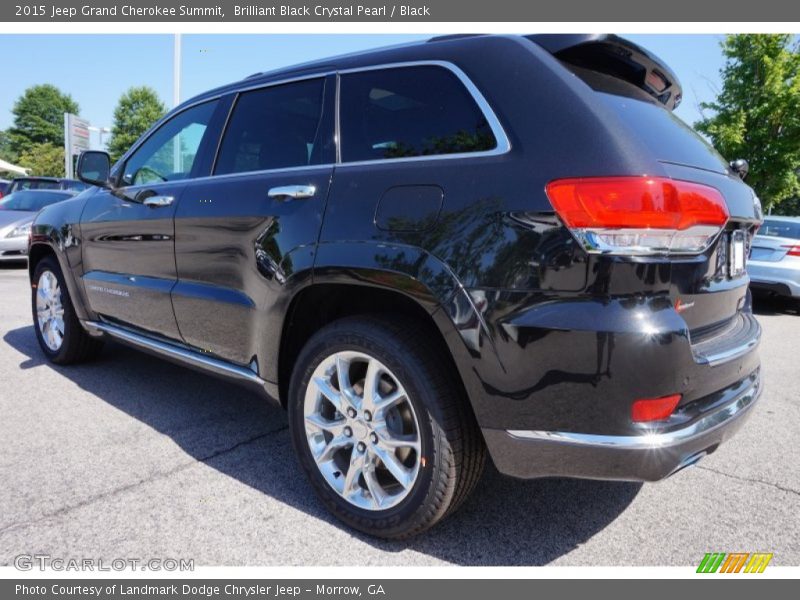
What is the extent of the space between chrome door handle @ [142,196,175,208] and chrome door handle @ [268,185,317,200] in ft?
3.03

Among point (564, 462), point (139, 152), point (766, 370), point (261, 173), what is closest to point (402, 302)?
point (564, 462)

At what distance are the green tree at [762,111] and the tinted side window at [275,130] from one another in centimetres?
1594

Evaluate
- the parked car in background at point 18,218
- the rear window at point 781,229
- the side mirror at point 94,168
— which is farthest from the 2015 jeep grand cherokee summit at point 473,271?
the parked car in background at point 18,218

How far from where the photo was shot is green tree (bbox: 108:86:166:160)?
51875 millimetres

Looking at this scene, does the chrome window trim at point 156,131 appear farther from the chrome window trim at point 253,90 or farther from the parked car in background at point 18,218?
the parked car in background at point 18,218

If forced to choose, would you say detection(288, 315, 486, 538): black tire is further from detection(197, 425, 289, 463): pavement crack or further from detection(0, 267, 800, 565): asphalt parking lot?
detection(197, 425, 289, 463): pavement crack

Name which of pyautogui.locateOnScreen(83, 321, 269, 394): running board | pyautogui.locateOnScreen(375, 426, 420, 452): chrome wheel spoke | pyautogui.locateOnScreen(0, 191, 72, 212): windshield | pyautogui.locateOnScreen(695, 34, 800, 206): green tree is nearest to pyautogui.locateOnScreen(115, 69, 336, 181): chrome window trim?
pyautogui.locateOnScreen(83, 321, 269, 394): running board

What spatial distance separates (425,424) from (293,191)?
1144mm

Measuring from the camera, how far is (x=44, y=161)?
192ft

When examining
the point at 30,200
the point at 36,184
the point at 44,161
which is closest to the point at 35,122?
the point at 44,161

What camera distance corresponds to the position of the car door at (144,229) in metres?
3.19

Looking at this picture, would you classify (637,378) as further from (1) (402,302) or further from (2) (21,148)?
(2) (21,148)

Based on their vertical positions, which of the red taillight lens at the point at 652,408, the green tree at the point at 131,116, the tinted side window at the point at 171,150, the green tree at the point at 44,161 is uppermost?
the green tree at the point at 131,116

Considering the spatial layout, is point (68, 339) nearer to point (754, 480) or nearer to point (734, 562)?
point (734, 562)
